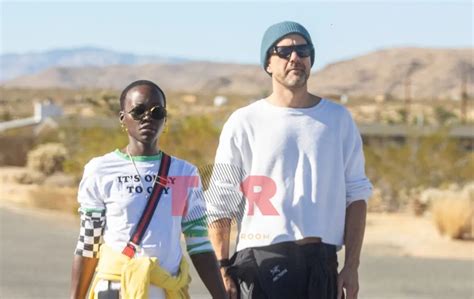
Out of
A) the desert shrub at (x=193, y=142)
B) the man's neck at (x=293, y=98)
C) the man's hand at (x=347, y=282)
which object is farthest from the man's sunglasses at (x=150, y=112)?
the desert shrub at (x=193, y=142)

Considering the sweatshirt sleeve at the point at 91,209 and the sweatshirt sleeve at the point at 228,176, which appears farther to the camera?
the sweatshirt sleeve at the point at 228,176

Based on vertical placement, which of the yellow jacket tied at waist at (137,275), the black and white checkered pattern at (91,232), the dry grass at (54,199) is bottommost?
the dry grass at (54,199)

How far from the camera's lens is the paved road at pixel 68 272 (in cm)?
1401

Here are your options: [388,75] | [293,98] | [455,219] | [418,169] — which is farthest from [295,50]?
[388,75]

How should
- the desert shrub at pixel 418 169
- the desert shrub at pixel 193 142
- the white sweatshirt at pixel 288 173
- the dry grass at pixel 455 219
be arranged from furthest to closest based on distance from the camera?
the desert shrub at pixel 418 169, the desert shrub at pixel 193 142, the dry grass at pixel 455 219, the white sweatshirt at pixel 288 173

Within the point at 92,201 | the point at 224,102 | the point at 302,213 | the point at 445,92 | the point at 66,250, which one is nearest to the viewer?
the point at 92,201

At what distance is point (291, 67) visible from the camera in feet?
19.0

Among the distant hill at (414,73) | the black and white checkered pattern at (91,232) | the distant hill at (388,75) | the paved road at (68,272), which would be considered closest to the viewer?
the black and white checkered pattern at (91,232)

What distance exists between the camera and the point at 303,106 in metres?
5.81

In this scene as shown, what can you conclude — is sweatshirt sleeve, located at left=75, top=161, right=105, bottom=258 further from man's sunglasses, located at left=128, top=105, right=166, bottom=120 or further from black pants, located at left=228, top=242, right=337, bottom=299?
black pants, located at left=228, top=242, right=337, bottom=299

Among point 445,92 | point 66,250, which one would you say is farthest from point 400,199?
point 445,92

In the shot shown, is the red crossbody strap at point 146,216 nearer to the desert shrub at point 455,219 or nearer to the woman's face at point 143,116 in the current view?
the woman's face at point 143,116

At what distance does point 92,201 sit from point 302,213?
104 centimetres

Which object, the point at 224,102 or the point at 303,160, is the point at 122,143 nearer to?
the point at 303,160
